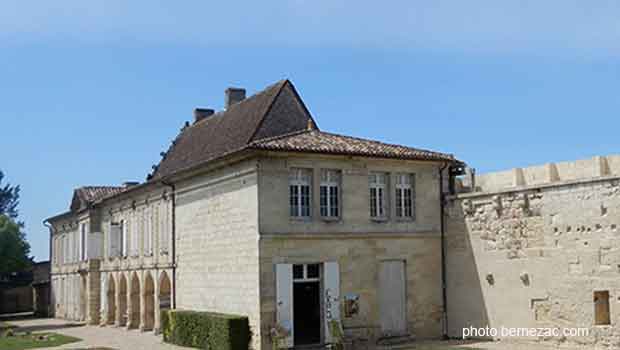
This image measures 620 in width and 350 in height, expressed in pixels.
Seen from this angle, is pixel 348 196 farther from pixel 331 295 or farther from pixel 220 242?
pixel 220 242

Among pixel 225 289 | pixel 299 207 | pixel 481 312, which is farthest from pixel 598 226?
pixel 225 289

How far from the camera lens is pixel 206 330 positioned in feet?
64.7

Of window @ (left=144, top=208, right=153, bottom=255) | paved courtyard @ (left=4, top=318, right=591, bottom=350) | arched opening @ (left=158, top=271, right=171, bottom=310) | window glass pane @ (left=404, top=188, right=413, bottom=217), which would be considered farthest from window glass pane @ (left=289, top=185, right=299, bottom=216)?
window @ (left=144, top=208, right=153, bottom=255)

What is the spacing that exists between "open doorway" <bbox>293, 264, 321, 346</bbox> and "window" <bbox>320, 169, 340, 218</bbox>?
143 centimetres

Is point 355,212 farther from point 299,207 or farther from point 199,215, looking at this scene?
point 199,215

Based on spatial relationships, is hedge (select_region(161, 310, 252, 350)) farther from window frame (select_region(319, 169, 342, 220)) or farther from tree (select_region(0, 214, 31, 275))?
tree (select_region(0, 214, 31, 275))

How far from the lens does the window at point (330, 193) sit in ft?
64.1

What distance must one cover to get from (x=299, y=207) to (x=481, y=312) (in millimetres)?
5567

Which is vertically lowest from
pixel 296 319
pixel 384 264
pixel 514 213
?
pixel 296 319

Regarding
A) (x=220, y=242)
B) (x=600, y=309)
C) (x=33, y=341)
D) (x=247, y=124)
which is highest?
(x=247, y=124)

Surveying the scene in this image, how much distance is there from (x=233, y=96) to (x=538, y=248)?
51.8ft

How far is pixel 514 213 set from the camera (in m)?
19.0

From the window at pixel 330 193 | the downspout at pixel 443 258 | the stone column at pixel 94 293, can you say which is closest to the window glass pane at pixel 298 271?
the window at pixel 330 193

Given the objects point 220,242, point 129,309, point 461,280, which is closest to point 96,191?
point 129,309
